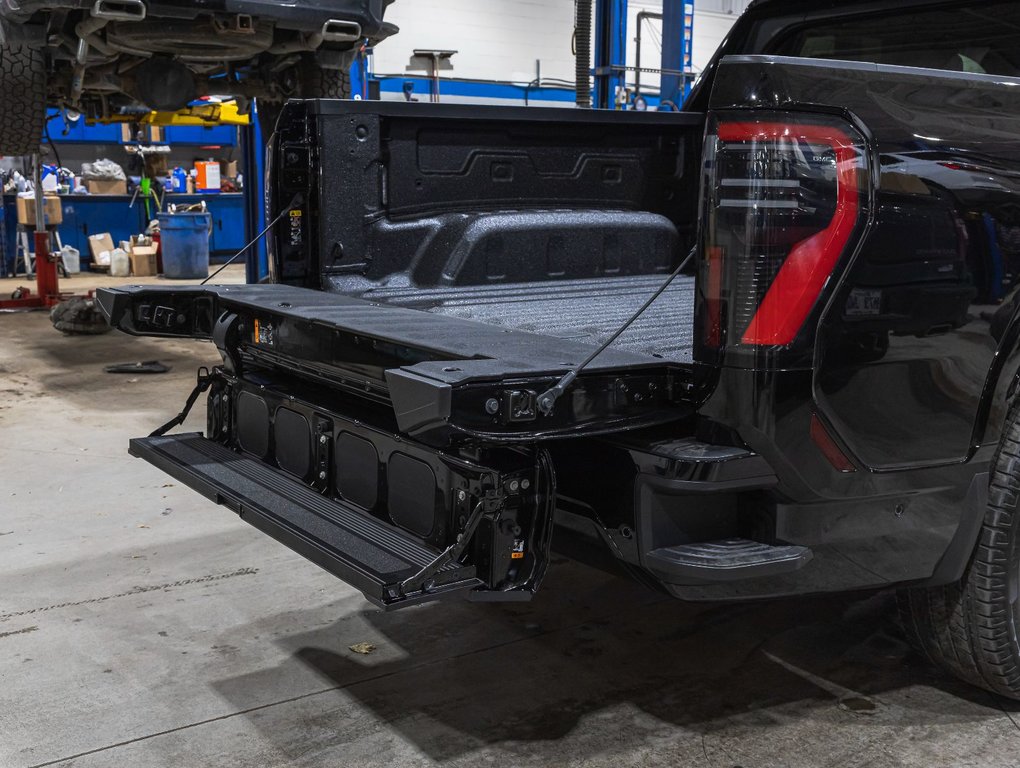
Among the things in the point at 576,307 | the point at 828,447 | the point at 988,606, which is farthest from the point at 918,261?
the point at 576,307

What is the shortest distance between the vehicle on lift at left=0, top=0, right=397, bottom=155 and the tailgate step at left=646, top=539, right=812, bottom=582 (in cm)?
464

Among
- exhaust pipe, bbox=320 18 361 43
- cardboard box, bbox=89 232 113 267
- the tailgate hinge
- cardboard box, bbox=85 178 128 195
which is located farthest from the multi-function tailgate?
cardboard box, bbox=85 178 128 195

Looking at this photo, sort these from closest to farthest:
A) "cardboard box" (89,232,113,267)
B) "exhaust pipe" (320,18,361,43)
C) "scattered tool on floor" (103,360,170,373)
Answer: "exhaust pipe" (320,18,361,43), "scattered tool on floor" (103,360,170,373), "cardboard box" (89,232,113,267)

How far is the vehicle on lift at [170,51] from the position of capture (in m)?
5.78

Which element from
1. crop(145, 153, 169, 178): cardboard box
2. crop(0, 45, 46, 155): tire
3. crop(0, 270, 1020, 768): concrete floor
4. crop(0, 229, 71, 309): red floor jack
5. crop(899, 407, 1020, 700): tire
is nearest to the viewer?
crop(899, 407, 1020, 700): tire

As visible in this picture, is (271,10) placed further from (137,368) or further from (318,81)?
(137,368)

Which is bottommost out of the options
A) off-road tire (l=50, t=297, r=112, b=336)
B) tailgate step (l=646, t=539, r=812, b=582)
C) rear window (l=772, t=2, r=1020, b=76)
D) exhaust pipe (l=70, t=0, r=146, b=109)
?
off-road tire (l=50, t=297, r=112, b=336)

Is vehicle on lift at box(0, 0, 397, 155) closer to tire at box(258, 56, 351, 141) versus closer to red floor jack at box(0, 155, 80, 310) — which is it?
tire at box(258, 56, 351, 141)

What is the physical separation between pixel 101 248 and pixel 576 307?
10979 millimetres

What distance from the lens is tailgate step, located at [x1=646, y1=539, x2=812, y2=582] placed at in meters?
1.96

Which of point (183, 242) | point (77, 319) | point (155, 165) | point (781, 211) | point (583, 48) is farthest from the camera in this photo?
point (155, 165)

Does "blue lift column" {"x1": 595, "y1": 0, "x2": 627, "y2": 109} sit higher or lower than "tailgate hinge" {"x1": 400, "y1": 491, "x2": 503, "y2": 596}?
higher

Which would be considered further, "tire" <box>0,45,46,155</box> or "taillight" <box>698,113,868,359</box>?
"tire" <box>0,45,46,155</box>

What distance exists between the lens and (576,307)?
315 centimetres
